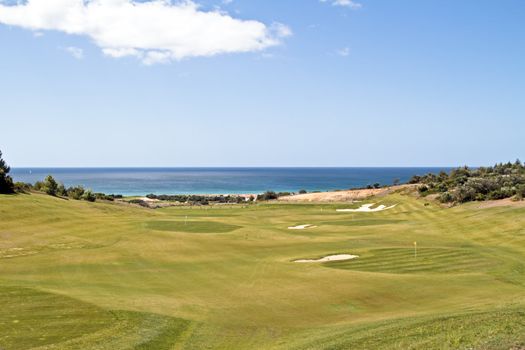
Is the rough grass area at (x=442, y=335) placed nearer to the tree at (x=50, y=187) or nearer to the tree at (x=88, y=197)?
the tree at (x=50, y=187)

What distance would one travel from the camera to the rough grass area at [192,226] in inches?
2018

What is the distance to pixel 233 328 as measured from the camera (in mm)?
19156

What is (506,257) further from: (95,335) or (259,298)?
(95,335)

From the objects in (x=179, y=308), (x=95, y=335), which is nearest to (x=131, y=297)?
(x=179, y=308)

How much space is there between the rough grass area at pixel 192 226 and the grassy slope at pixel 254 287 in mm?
1779

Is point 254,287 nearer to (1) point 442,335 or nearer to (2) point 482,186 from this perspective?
(1) point 442,335

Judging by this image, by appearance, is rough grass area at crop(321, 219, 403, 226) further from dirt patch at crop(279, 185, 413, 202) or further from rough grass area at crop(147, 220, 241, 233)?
dirt patch at crop(279, 185, 413, 202)

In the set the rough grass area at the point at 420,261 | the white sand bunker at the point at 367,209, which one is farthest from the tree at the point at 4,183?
the white sand bunker at the point at 367,209

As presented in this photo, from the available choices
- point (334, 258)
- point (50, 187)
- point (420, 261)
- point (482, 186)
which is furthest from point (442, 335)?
point (50, 187)

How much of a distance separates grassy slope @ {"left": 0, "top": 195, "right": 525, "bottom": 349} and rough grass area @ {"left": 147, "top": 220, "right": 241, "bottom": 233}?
1.78 meters

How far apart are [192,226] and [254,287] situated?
99.5ft

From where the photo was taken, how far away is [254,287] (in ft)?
84.4

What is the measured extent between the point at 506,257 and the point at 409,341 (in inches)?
818

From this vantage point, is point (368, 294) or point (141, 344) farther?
point (368, 294)
